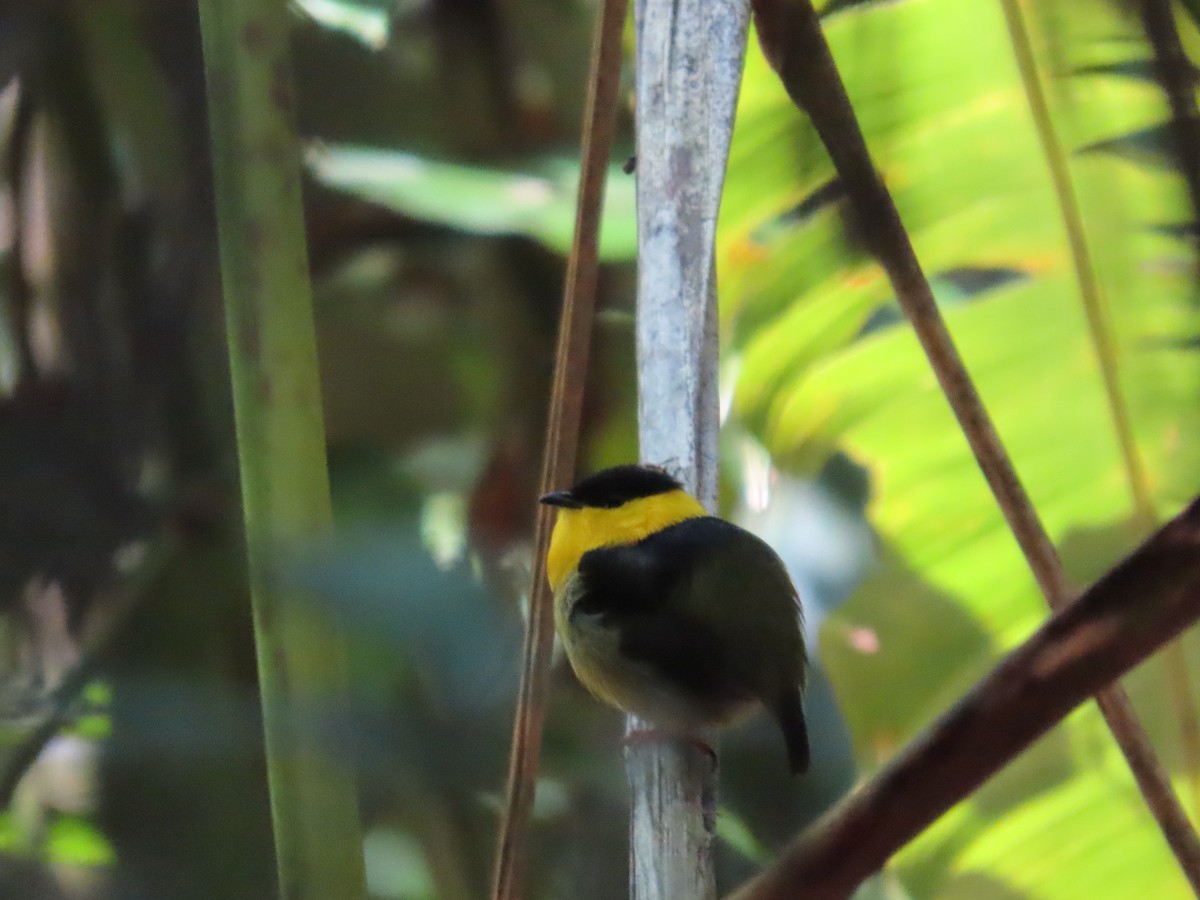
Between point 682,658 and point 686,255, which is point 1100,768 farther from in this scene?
point 686,255

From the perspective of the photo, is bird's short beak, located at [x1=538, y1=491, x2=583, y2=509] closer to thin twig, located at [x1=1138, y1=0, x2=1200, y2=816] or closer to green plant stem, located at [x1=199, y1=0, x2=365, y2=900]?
green plant stem, located at [x1=199, y1=0, x2=365, y2=900]

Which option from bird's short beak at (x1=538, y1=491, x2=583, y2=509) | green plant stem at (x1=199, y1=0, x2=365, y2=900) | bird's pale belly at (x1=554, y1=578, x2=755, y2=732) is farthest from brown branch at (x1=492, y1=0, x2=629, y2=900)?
green plant stem at (x1=199, y1=0, x2=365, y2=900)

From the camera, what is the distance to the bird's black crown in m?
0.95

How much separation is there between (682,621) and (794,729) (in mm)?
153

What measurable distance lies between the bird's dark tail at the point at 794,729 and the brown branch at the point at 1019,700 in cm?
47

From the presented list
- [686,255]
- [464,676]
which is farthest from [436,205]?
[464,676]

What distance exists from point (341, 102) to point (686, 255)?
23.6 inches

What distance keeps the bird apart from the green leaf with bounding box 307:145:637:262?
0.87 feet

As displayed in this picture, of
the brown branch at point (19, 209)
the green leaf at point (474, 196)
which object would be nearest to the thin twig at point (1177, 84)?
the brown branch at point (19, 209)

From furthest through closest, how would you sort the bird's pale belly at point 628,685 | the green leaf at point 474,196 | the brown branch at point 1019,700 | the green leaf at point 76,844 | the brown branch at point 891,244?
1. the green leaf at point 474,196
2. the bird's pale belly at point 628,685
3. the brown branch at point 891,244
4. the green leaf at point 76,844
5. the brown branch at point 1019,700

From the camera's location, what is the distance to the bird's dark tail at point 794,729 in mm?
789

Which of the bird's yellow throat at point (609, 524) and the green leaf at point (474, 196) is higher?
the green leaf at point (474, 196)

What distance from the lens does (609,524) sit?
119 cm

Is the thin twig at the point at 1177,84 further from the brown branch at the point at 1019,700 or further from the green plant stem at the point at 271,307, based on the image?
the green plant stem at the point at 271,307
